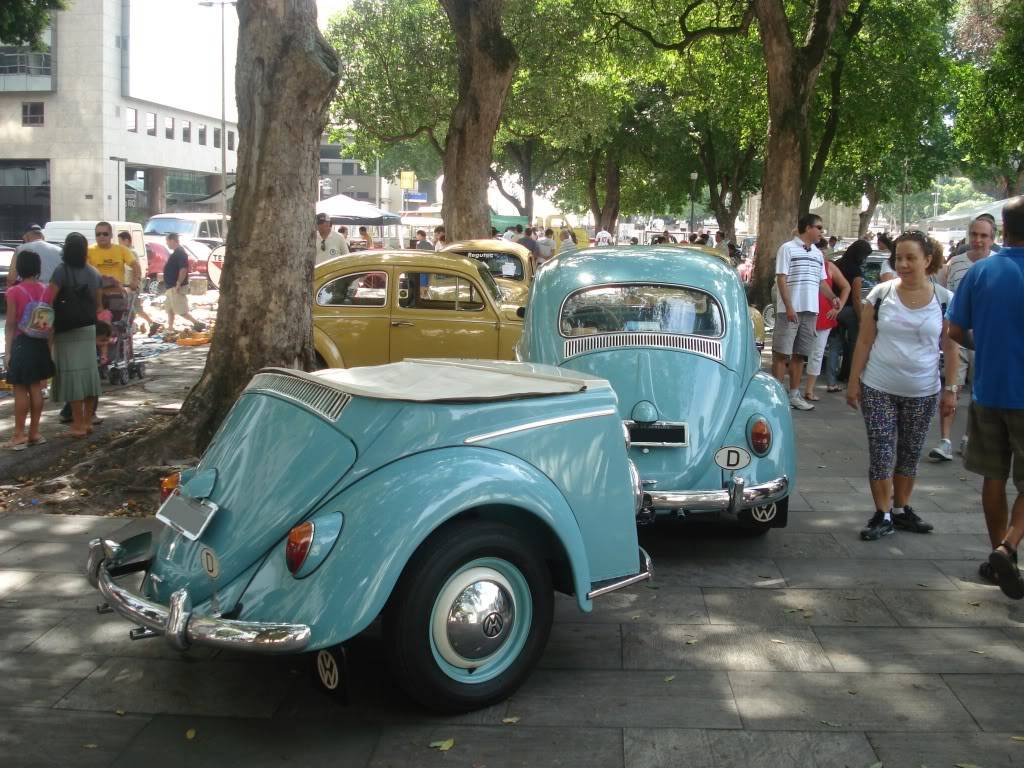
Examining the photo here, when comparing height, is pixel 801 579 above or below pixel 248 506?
below

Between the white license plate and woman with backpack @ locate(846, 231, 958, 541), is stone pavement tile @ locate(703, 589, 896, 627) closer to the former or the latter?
woman with backpack @ locate(846, 231, 958, 541)

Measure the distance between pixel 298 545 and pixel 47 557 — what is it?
10.3 feet

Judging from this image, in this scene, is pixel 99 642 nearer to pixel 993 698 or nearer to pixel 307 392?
pixel 307 392

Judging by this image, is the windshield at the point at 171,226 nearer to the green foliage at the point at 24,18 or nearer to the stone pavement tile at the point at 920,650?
the green foliage at the point at 24,18

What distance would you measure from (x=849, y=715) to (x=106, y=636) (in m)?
3.30

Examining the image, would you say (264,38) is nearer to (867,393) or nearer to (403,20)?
(867,393)

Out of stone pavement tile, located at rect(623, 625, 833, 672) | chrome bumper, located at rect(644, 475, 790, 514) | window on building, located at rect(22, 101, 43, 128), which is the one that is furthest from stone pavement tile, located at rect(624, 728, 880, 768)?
window on building, located at rect(22, 101, 43, 128)

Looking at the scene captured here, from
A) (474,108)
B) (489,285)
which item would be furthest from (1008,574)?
(474,108)

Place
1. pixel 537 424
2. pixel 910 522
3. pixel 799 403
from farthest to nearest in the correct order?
pixel 799 403
pixel 910 522
pixel 537 424

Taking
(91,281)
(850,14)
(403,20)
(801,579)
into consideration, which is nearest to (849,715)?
(801,579)

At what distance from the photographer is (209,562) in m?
4.32

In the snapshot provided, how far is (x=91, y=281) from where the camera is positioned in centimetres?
998

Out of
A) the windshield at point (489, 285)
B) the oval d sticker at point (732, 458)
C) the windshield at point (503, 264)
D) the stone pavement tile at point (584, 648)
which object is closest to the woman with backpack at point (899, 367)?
the oval d sticker at point (732, 458)

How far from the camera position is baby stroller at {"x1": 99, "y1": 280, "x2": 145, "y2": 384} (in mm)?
12973
